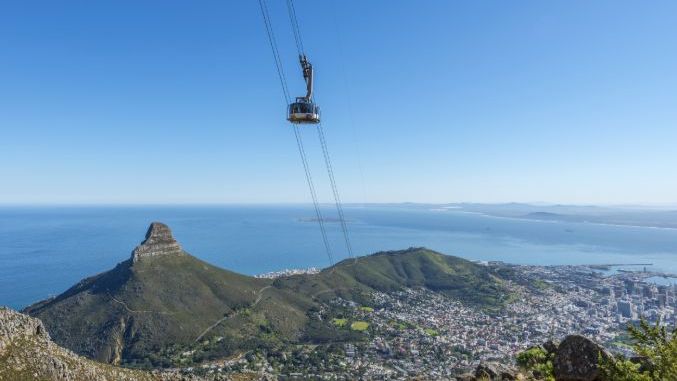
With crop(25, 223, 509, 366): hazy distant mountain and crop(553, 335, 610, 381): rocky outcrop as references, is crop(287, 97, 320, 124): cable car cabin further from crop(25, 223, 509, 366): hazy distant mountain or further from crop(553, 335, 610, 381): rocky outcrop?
crop(25, 223, 509, 366): hazy distant mountain

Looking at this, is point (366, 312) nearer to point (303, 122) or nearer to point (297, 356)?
point (297, 356)

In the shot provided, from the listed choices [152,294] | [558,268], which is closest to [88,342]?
[152,294]

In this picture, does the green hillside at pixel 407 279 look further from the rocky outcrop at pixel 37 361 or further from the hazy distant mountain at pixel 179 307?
the rocky outcrop at pixel 37 361

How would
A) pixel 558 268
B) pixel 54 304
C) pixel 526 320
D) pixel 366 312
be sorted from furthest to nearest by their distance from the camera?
1. pixel 558 268
2. pixel 366 312
3. pixel 526 320
4. pixel 54 304

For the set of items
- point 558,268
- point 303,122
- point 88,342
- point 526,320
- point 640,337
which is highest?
point 303,122

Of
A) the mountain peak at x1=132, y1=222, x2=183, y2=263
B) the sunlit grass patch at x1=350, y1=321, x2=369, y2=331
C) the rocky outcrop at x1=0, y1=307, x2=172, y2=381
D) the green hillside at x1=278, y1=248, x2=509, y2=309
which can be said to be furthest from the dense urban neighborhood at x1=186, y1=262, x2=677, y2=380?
the mountain peak at x1=132, y1=222, x2=183, y2=263

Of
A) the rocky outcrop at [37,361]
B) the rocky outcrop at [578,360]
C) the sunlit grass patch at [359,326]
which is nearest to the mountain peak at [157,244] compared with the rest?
the sunlit grass patch at [359,326]

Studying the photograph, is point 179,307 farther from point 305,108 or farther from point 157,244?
point 305,108
